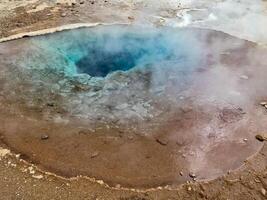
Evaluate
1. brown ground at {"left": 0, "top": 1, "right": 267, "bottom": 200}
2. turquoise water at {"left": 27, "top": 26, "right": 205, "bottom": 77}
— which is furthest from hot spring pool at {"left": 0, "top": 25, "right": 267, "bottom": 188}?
brown ground at {"left": 0, "top": 1, "right": 267, "bottom": 200}

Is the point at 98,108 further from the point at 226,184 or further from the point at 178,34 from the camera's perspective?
the point at 178,34

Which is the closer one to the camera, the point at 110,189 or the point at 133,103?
the point at 110,189

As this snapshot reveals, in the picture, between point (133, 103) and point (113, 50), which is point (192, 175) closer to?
point (133, 103)

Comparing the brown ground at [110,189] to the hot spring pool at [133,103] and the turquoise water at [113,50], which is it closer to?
the hot spring pool at [133,103]

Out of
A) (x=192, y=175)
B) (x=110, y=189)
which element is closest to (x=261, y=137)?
(x=192, y=175)

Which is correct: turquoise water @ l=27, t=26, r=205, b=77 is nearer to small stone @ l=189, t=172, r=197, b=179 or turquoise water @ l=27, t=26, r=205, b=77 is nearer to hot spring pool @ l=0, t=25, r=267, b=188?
hot spring pool @ l=0, t=25, r=267, b=188

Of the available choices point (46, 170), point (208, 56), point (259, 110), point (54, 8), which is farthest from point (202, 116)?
point (54, 8)
